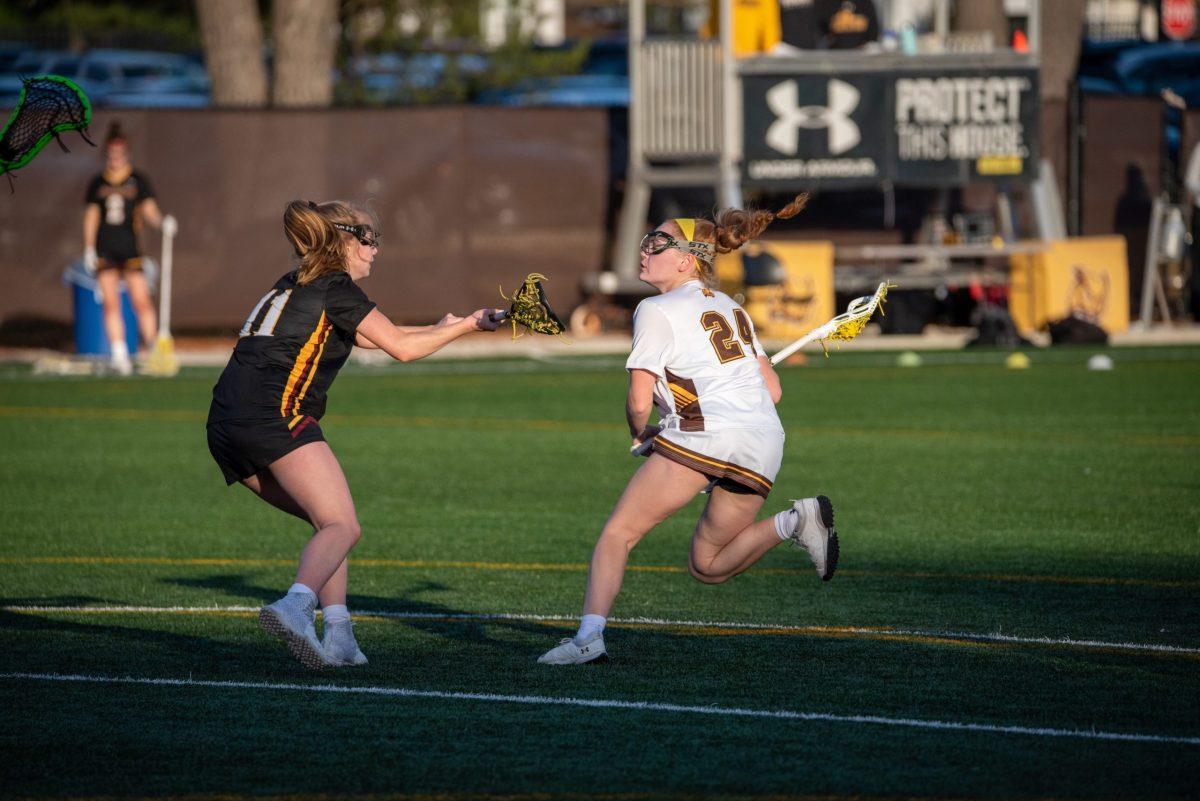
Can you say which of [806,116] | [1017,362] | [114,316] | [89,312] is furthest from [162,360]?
[1017,362]

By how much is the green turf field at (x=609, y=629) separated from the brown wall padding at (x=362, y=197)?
8.60m

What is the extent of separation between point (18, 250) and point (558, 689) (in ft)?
60.5

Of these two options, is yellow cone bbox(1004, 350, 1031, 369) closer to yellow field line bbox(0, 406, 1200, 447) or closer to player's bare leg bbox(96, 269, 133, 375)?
yellow field line bbox(0, 406, 1200, 447)

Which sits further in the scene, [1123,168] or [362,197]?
[1123,168]

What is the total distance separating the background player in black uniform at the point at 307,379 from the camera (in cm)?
682

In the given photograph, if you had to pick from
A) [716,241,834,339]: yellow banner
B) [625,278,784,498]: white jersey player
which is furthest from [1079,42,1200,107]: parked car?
[625,278,784,498]: white jersey player

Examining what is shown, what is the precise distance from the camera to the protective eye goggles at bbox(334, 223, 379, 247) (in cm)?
702

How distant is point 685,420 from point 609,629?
3.87ft

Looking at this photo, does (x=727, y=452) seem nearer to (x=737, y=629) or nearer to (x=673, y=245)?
(x=673, y=245)

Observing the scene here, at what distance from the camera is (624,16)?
5203 cm

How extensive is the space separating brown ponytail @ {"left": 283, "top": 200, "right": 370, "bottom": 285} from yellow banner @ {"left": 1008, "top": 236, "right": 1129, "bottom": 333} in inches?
680

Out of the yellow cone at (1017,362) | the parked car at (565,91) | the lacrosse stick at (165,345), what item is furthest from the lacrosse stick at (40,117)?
the parked car at (565,91)

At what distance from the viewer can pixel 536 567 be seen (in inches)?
368

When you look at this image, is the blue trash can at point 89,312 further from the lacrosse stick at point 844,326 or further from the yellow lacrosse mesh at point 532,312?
the yellow lacrosse mesh at point 532,312
